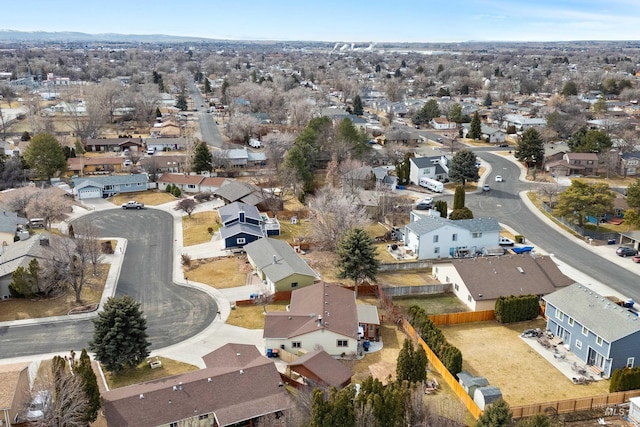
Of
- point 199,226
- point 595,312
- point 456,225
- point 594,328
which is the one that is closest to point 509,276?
point 595,312

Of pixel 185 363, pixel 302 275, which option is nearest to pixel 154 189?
pixel 302 275

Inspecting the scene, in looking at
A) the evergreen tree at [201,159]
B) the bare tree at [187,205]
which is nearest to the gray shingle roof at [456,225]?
the bare tree at [187,205]

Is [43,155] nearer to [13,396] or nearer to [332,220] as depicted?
[332,220]

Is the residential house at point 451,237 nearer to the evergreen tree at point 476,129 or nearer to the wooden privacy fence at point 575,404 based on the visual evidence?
the wooden privacy fence at point 575,404

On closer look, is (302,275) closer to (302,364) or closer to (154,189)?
(302,364)

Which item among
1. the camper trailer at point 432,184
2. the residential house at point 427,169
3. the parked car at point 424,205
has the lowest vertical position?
the parked car at point 424,205

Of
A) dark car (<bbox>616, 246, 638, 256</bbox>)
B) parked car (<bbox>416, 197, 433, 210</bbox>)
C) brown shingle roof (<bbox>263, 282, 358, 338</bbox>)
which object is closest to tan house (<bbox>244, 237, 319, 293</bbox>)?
brown shingle roof (<bbox>263, 282, 358, 338</bbox>)

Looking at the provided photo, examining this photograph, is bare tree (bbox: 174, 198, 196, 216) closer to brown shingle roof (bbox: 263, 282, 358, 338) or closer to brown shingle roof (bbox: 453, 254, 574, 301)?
brown shingle roof (bbox: 263, 282, 358, 338)
